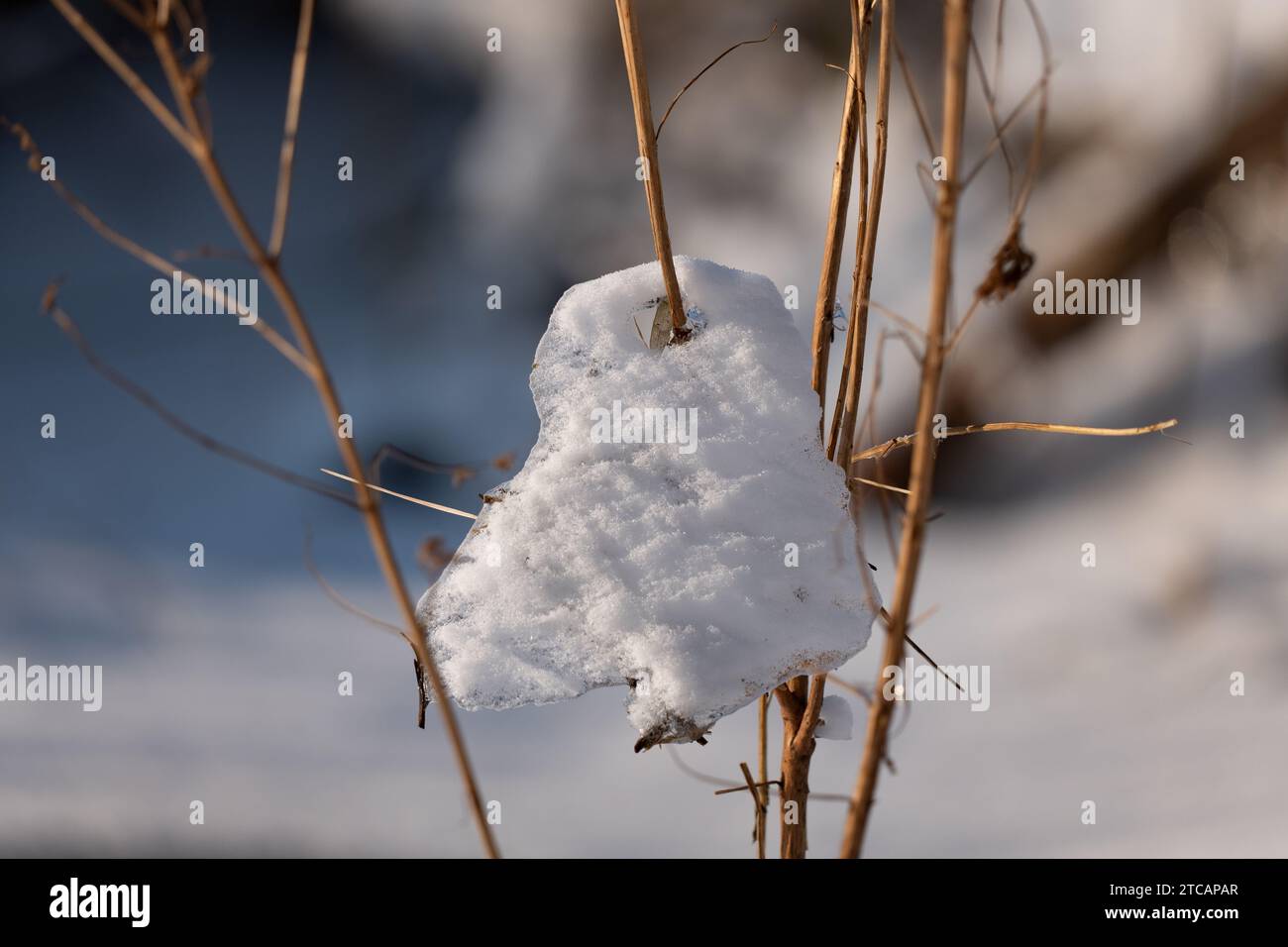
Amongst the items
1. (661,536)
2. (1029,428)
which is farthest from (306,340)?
(1029,428)

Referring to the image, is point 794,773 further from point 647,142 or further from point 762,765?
point 647,142

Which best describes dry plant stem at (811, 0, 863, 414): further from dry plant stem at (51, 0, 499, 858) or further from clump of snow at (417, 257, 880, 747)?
dry plant stem at (51, 0, 499, 858)

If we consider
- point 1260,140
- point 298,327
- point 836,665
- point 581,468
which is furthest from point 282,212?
point 1260,140

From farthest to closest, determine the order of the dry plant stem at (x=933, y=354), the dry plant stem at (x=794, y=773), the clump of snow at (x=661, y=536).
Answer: the dry plant stem at (x=794, y=773) < the clump of snow at (x=661, y=536) < the dry plant stem at (x=933, y=354)

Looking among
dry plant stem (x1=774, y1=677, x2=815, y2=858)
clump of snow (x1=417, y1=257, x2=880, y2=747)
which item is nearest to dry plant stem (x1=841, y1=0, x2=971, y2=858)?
clump of snow (x1=417, y1=257, x2=880, y2=747)

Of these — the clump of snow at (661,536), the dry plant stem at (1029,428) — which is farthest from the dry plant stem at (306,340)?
the dry plant stem at (1029,428)

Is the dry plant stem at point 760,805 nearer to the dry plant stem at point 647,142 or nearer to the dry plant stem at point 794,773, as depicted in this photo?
the dry plant stem at point 794,773
